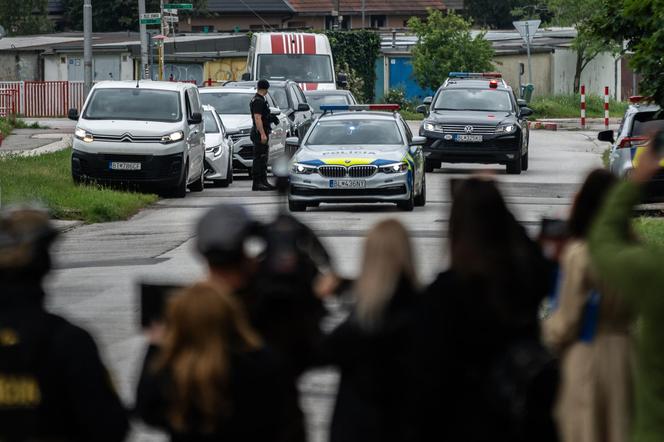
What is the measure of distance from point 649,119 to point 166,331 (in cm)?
1846

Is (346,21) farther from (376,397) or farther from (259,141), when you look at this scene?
(376,397)

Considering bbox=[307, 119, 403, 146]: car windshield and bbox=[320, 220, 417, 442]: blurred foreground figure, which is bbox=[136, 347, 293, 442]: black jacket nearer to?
bbox=[320, 220, 417, 442]: blurred foreground figure

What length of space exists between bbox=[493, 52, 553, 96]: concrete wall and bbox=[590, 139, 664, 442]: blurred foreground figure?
61.1 m

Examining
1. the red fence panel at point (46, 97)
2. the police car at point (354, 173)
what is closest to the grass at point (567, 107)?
the red fence panel at point (46, 97)

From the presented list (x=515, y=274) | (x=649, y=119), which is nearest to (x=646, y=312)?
(x=515, y=274)

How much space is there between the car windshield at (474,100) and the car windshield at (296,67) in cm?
887

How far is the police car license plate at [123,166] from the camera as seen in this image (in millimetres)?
25562

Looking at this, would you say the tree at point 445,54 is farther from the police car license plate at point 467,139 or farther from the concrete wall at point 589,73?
the police car license plate at point 467,139

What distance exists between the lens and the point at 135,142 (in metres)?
25.5

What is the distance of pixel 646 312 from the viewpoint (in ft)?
16.8

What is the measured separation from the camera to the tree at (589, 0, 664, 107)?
1652 centimetres

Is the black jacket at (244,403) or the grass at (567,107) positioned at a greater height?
the black jacket at (244,403)

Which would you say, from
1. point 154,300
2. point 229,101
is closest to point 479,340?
point 154,300

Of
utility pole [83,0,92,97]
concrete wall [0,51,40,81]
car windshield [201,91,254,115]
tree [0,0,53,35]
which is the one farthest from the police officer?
tree [0,0,53,35]
